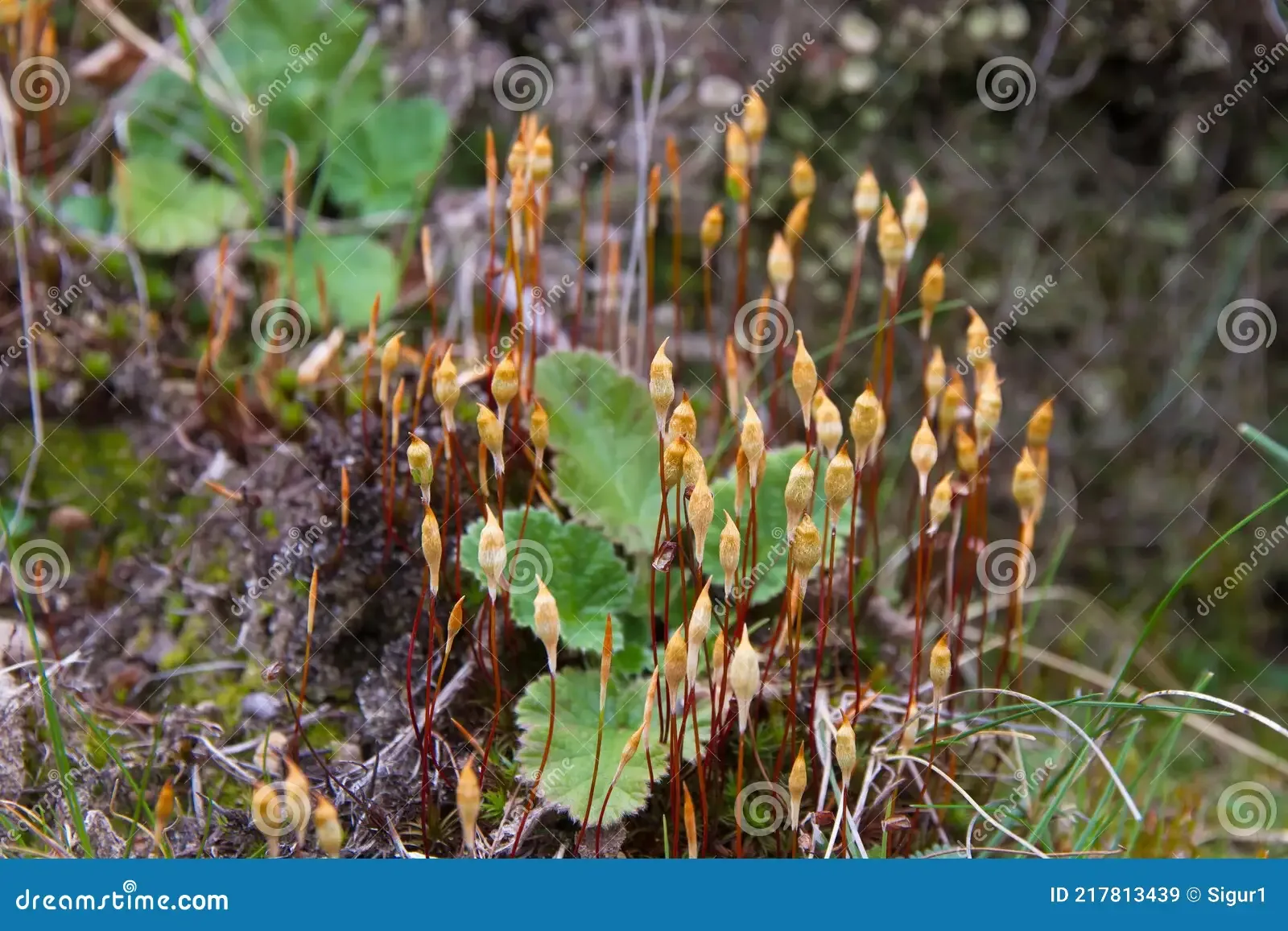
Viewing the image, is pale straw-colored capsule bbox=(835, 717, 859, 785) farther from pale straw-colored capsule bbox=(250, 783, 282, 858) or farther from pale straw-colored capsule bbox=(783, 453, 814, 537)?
pale straw-colored capsule bbox=(250, 783, 282, 858)

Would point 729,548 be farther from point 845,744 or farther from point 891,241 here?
point 891,241

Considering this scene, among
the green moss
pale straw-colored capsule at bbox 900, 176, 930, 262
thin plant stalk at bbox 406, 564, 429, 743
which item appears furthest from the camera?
the green moss

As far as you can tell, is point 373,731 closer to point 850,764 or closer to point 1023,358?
point 850,764

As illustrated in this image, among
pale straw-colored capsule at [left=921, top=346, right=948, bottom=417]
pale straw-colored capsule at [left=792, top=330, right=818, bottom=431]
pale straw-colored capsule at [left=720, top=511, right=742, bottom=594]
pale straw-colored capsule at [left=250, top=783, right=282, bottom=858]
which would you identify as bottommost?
pale straw-colored capsule at [left=250, top=783, right=282, bottom=858]

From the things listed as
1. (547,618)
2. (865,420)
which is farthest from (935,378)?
(547,618)

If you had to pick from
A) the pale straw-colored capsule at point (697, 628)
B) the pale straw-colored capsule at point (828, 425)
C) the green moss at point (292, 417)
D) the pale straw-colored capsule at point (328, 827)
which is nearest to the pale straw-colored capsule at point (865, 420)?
the pale straw-colored capsule at point (828, 425)

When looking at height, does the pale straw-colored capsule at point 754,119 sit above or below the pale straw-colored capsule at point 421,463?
above

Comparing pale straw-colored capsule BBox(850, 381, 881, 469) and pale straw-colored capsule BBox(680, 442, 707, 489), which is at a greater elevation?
pale straw-colored capsule BBox(850, 381, 881, 469)

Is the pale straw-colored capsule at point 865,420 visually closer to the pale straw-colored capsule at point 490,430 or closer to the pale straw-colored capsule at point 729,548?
the pale straw-colored capsule at point 729,548

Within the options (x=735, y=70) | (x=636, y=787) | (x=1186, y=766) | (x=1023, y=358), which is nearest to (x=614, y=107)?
(x=735, y=70)

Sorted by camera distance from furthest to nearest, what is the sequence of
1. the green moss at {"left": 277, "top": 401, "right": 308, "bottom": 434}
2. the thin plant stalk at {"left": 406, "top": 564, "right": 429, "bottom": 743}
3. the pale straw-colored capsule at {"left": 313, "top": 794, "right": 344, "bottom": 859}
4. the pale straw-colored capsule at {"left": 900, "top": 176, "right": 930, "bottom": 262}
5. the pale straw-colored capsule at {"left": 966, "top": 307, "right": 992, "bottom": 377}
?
the green moss at {"left": 277, "top": 401, "right": 308, "bottom": 434} → the pale straw-colored capsule at {"left": 900, "top": 176, "right": 930, "bottom": 262} → the pale straw-colored capsule at {"left": 966, "top": 307, "right": 992, "bottom": 377} → the thin plant stalk at {"left": 406, "top": 564, "right": 429, "bottom": 743} → the pale straw-colored capsule at {"left": 313, "top": 794, "right": 344, "bottom": 859}

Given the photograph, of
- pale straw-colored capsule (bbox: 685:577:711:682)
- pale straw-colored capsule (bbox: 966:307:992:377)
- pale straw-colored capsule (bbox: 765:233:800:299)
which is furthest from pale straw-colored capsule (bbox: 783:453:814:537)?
pale straw-colored capsule (bbox: 765:233:800:299)
